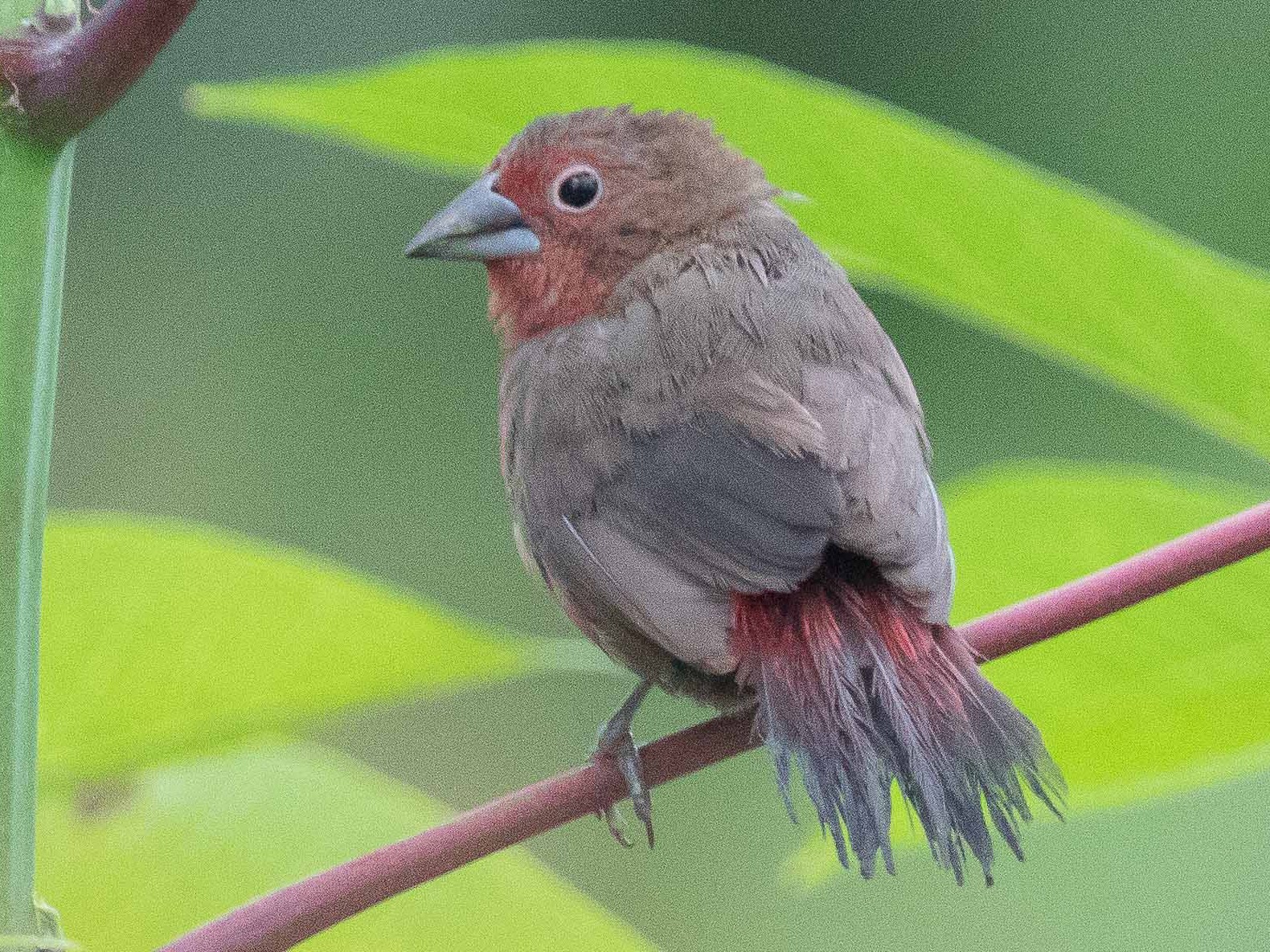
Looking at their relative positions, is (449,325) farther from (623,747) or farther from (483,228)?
(623,747)

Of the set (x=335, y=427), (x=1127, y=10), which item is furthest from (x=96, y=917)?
(x=1127, y=10)

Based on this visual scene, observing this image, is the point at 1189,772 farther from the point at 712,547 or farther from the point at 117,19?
the point at 117,19

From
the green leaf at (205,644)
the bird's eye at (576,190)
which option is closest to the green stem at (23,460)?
the green leaf at (205,644)

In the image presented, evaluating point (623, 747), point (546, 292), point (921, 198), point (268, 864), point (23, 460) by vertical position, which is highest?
point (921, 198)

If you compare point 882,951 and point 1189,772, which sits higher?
point 1189,772

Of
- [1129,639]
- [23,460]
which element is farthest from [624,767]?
[23,460]

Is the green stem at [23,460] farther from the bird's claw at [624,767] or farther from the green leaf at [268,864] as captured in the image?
the bird's claw at [624,767]
